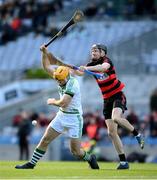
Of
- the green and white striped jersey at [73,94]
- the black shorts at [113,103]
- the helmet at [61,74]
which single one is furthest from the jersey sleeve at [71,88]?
the black shorts at [113,103]

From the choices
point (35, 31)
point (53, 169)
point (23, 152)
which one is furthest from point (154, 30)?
point (53, 169)

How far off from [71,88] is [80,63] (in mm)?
15806

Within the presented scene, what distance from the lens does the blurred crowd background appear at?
30.4m

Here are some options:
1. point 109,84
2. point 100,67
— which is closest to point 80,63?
point 109,84

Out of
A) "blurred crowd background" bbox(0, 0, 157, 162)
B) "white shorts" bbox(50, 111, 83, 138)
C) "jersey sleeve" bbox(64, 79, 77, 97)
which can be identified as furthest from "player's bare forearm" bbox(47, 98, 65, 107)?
"blurred crowd background" bbox(0, 0, 157, 162)

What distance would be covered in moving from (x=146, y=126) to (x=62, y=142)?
2543 mm

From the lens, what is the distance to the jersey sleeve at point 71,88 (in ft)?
60.5

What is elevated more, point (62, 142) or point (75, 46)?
point (75, 46)

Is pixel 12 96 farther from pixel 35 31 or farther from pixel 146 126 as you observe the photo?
pixel 146 126

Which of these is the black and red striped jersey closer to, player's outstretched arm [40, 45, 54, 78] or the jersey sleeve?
player's outstretched arm [40, 45, 54, 78]

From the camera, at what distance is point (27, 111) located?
34.5 metres

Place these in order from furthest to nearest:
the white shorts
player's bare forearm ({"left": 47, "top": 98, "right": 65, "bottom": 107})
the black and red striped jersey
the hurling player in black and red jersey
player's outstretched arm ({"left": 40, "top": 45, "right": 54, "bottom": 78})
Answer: the black and red striped jersey, the hurling player in black and red jersey, player's outstretched arm ({"left": 40, "top": 45, "right": 54, "bottom": 78}), the white shorts, player's bare forearm ({"left": 47, "top": 98, "right": 65, "bottom": 107})

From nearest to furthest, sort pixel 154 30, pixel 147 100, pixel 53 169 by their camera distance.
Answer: pixel 53 169 < pixel 147 100 < pixel 154 30

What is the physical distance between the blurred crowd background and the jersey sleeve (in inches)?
396
